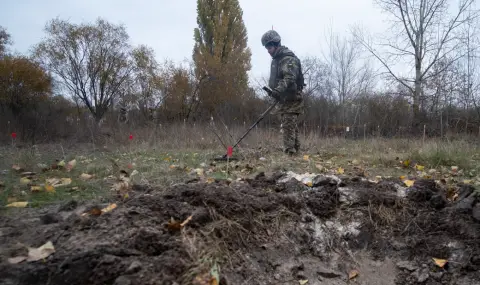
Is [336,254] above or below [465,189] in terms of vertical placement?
below

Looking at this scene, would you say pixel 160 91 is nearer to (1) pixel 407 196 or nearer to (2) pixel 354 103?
(2) pixel 354 103

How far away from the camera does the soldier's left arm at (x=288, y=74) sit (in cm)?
530

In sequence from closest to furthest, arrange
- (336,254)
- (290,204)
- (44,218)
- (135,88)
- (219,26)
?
(44,218) < (336,254) < (290,204) < (135,88) < (219,26)

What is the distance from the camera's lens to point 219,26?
2059 cm

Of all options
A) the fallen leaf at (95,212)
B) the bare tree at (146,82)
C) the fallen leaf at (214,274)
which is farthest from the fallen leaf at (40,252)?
the bare tree at (146,82)

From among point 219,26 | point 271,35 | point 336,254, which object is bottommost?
point 336,254

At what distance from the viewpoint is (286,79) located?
5348 mm

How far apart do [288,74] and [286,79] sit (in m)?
0.11

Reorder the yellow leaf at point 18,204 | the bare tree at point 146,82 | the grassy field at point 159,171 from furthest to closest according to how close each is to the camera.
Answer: the bare tree at point 146,82
the grassy field at point 159,171
the yellow leaf at point 18,204

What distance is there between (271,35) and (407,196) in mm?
4045

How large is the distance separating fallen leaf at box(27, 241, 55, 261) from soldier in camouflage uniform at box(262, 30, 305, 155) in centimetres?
453

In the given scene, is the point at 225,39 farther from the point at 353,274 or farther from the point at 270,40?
the point at 353,274

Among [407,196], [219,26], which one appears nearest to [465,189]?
[407,196]

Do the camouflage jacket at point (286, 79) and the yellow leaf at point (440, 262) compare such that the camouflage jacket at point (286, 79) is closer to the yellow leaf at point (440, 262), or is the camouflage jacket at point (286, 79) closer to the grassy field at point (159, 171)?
the grassy field at point (159, 171)
